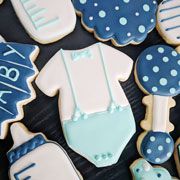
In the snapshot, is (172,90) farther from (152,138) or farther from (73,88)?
(73,88)

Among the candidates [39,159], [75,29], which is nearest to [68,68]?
[75,29]

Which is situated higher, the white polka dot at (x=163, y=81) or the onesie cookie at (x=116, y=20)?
the onesie cookie at (x=116, y=20)

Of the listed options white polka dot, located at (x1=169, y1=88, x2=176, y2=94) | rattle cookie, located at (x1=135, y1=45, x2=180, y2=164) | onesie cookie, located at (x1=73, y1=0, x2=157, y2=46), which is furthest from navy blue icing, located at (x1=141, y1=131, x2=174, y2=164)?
onesie cookie, located at (x1=73, y1=0, x2=157, y2=46)

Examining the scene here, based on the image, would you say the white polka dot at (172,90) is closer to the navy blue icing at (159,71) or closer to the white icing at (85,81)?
the navy blue icing at (159,71)

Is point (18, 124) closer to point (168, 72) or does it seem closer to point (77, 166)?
point (77, 166)

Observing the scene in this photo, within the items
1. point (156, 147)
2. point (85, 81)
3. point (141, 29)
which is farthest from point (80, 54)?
point (156, 147)

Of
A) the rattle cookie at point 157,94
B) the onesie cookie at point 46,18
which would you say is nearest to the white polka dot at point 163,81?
the rattle cookie at point 157,94

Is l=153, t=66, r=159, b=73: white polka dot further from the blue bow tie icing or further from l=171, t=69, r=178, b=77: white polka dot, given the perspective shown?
the blue bow tie icing
